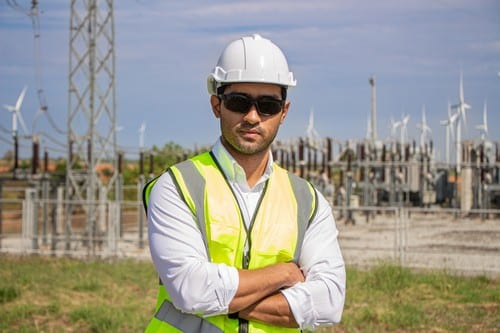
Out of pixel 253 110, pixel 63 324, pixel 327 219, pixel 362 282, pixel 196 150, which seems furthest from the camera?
pixel 196 150

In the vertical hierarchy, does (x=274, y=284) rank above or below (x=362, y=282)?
above

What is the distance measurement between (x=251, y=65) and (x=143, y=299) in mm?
7960

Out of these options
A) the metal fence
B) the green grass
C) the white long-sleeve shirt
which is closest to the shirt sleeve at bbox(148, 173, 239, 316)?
the white long-sleeve shirt

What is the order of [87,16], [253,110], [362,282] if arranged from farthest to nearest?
[87,16] → [362,282] → [253,110]

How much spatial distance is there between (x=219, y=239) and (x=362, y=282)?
8.81m

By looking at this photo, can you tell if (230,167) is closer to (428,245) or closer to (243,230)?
(243,230)

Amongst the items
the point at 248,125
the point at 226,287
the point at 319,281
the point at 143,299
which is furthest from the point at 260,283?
the point at 143,299

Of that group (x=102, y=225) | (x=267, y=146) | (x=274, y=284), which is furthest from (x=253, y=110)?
(x=102, y=225)

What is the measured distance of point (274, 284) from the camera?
2.35m

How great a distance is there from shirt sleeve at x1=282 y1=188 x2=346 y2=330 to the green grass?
5.63 m

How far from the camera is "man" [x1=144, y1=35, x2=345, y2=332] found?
2314 millimetres

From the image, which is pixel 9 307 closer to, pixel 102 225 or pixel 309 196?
pixel 102 225

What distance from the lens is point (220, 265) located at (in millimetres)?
2311

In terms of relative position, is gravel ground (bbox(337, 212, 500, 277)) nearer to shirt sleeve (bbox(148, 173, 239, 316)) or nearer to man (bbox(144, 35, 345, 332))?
man (bbox(144, 35, 345, 332))
